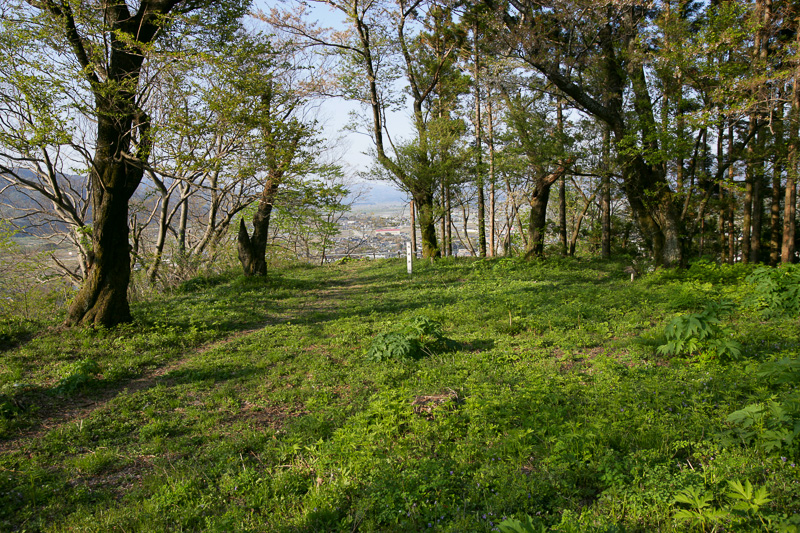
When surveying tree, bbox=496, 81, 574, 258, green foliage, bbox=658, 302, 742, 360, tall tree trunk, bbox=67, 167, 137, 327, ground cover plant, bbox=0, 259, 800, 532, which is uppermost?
tree, bbox=496, 81, 574, 258

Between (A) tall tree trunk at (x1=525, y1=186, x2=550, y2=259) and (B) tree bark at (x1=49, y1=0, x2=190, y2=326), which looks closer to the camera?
(B) tree bark at (x1=49, y1=0, x2=190, y2=326)

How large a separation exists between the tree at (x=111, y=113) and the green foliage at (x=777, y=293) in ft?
34.7

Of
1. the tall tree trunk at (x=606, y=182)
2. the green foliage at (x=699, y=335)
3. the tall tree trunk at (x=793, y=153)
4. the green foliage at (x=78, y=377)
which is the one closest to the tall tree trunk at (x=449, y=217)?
the tall tree trunk at (x=606, y=182)

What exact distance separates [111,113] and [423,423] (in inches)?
301

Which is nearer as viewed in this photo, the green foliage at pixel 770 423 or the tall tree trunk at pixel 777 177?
the green foliage at pixel 770 423

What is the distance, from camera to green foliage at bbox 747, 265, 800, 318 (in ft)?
21.4

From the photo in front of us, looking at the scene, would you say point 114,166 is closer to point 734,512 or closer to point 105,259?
point 105,259

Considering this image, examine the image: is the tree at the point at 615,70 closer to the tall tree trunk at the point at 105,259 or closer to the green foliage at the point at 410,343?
the green foliage at the point at 410,343

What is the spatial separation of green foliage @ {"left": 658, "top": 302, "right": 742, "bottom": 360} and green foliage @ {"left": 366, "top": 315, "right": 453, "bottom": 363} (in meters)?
2.85

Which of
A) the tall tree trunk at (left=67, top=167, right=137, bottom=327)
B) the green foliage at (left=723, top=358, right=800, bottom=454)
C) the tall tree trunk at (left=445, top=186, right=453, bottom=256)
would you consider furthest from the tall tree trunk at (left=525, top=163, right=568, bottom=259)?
the tall tree trunk at (left=67, top=167, right=137, bottom=327)

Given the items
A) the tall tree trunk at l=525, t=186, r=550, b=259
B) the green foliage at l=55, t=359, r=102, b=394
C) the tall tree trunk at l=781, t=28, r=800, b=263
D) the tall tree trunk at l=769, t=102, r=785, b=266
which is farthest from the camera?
the tall tree trunk at l=525, t=186, r=550, b=259

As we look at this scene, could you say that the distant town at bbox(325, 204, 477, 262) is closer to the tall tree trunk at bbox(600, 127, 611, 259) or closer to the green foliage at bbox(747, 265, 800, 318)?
the tall tree trunk at bbox(600, 127, 611, 259)

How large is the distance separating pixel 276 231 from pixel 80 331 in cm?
1421

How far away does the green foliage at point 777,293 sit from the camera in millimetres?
6535
